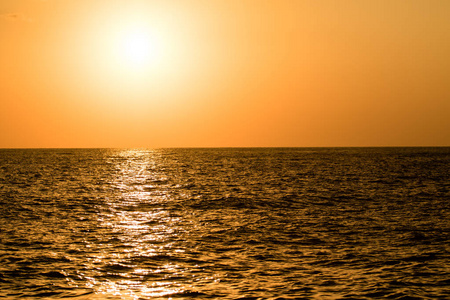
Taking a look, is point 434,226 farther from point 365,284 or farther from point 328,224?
point 365,284

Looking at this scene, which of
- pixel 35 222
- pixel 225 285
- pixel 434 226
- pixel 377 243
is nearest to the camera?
pixel 225 285

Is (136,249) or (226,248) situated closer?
(136,249)

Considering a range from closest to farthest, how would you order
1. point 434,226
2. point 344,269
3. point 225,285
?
point 225,285
point 344,269
point 434,226

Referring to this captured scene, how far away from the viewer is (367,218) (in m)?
30.8

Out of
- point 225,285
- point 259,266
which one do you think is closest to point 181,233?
point 259,266

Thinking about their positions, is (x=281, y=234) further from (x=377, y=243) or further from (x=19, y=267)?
(x=19, y=267)

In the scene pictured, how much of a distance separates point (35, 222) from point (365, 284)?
65.8ft

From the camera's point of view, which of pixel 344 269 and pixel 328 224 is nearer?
pixel 344 269

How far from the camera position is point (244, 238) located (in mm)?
24188

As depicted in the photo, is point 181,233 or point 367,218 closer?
point 181,233

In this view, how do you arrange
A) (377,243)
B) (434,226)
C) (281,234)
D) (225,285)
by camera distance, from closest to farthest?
(225,285) < (377,243) < (281,234) < (434,226)

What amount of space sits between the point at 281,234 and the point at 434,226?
8.58 meters

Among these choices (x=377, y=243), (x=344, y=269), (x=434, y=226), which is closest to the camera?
(x=344, y=269)

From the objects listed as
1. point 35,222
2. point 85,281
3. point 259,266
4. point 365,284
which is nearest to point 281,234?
point 259,266
